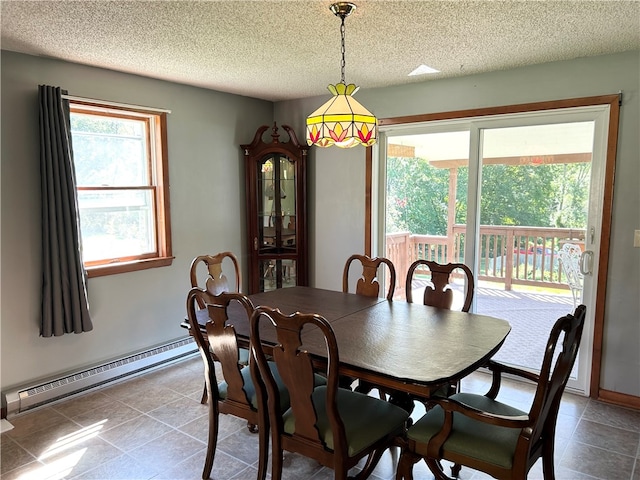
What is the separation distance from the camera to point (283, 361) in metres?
1.85

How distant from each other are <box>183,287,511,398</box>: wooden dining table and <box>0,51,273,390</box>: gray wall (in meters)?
1.25

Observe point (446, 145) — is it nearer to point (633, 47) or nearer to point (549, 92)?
point (549, 92)

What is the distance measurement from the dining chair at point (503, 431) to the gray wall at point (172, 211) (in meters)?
2.54

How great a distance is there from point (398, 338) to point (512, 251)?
1.76 meters

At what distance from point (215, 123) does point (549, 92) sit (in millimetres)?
2748

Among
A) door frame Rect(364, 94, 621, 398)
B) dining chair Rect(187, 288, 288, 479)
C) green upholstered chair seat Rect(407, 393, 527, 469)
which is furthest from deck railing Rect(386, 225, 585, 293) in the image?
dining chair Rect(187, 288, 288, 479)

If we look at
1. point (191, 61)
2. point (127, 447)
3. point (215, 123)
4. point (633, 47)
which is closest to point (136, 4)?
point (191, 61)

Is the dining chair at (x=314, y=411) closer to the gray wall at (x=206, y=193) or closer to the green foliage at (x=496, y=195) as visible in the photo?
the gray wall at (x=206, y=193)

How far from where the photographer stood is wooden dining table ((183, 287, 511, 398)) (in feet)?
6.06

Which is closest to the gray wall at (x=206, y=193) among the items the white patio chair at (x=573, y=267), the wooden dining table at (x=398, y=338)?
the white patio chair at (x=573, y=267)

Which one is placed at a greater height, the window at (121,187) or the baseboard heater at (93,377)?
the window at (121,187)

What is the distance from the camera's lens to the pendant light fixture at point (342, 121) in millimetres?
2143

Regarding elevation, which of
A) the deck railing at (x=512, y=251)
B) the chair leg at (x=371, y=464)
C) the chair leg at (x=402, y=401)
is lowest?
the chair leg at (x=371, y=464)

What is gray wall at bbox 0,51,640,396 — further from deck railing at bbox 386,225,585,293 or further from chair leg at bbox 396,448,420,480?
chair leg at bbox 396,448,420,480
